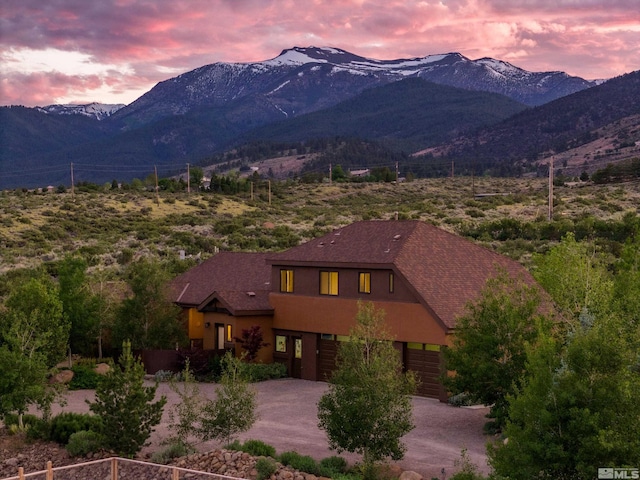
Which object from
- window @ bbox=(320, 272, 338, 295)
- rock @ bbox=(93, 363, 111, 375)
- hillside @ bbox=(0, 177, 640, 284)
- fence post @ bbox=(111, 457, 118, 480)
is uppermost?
hillside @ bbox=(0, 177, 640, 284)

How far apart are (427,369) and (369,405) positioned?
38.4 ft

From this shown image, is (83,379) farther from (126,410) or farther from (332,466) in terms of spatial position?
(332,466)

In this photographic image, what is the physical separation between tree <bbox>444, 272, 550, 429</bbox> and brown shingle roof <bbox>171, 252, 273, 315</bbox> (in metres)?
15.4

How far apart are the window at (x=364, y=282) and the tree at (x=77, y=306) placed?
1256cm

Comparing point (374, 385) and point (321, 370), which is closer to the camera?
point (374, 385)

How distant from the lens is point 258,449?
2741 cm

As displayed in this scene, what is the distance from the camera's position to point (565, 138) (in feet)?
642

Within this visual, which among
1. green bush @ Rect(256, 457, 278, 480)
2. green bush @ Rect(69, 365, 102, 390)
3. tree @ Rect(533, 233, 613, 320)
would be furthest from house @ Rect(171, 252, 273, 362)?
green bush @ Rect(256, 457, 278, 480)

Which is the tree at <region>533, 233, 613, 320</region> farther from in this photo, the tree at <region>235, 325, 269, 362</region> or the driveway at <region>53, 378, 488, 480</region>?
the tree at <region>235, 325, 269, 362</region>

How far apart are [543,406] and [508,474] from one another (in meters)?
1.73

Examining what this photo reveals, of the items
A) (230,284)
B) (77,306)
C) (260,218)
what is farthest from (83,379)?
(260,218)

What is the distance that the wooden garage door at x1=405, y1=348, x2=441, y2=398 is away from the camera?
36438 mm

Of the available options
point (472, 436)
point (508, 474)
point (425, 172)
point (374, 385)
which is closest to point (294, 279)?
point (472, 436)

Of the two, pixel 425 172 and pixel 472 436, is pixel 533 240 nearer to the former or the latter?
pixel 472 436
